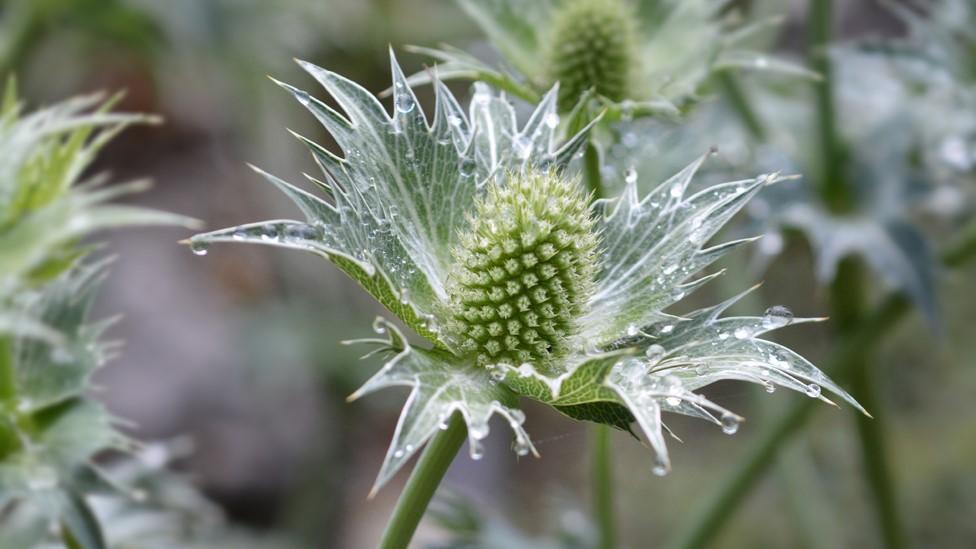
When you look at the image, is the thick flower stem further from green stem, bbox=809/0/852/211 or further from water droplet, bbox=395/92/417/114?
green stem, bbox=809/0/852/211

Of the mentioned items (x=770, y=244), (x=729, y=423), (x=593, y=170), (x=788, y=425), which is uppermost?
(x=593, y=170)

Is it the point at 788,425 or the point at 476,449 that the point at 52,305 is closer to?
the point at 476,449

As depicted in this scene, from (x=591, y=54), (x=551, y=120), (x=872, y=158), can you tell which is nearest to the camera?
(x=551, y=120)

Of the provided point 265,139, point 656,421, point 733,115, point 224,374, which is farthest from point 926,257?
point 224,374

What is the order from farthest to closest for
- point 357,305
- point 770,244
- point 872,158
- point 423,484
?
point 357,305 → point 872,158 → point 770,244 → point 423,484

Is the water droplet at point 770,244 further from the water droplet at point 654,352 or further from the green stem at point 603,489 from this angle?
the water droplet at point 654,352

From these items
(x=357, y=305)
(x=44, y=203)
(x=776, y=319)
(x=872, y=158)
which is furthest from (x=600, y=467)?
(x=357, y=305)

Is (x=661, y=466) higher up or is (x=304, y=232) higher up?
(x=304, y=232)

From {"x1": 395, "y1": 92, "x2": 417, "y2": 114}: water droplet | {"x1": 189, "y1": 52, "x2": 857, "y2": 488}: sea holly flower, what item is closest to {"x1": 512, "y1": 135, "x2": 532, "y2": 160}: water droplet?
{"x1": 189, "y1": 52, "x2": 857, "y2": 488}: sea holly flower

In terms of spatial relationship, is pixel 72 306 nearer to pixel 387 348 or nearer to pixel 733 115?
pixel 387 348

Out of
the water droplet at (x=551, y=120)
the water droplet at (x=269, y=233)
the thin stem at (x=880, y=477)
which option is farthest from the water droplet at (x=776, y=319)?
the thin stem at (x=880, y=477)
